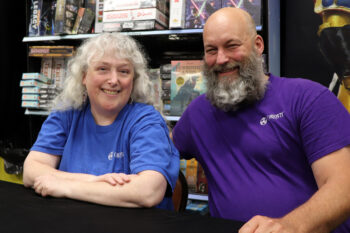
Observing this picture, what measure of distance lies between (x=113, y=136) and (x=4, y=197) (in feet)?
1.51

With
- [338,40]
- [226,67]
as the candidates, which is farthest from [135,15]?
[338,40]

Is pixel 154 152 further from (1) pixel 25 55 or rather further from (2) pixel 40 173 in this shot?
(1) pixel 25 55

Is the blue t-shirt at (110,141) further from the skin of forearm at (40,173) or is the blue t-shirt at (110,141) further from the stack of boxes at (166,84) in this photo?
the stack of boxes at (166,84)

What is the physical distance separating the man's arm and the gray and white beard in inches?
14.8

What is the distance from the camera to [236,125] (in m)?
1.29

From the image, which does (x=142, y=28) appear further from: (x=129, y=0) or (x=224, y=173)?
(x=224, y=173)

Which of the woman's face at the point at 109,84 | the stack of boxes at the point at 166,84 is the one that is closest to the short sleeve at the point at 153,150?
the woman's face at the point at 109,84

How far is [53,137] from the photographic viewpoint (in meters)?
1.32

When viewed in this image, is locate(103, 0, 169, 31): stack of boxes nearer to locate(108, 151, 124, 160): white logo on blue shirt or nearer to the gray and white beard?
the gray and white beard

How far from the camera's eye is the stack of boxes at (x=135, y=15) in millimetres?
2215

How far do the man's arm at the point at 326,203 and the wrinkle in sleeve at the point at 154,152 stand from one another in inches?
16.0

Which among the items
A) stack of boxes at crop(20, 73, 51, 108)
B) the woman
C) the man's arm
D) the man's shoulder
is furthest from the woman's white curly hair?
stack of boxes at crop(20, 73, 51, 108)

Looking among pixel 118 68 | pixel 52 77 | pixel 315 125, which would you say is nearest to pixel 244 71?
pixel 315 125

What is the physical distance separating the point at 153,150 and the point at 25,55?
2438 mm
